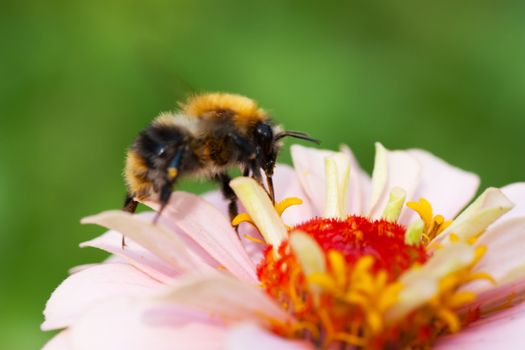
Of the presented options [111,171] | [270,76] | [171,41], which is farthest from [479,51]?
[111,171]

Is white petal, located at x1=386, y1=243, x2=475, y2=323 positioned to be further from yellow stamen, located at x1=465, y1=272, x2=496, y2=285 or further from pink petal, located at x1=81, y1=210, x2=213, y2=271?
pink petal, located at x1=81, y1=210, x2=213, y2=271

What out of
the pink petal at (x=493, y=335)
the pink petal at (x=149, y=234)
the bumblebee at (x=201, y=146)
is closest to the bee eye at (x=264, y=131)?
the bumblebee at (x=201, y=146)

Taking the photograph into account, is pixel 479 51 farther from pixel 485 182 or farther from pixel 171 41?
pixel 171 41

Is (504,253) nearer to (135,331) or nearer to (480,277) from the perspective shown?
(480,277)

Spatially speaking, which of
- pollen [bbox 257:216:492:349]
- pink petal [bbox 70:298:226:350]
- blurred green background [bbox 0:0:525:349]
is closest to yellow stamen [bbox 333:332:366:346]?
pollen [bbox 257:216:492:349]

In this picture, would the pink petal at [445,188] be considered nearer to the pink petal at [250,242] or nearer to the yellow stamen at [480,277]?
the pink petal at [250,242]
